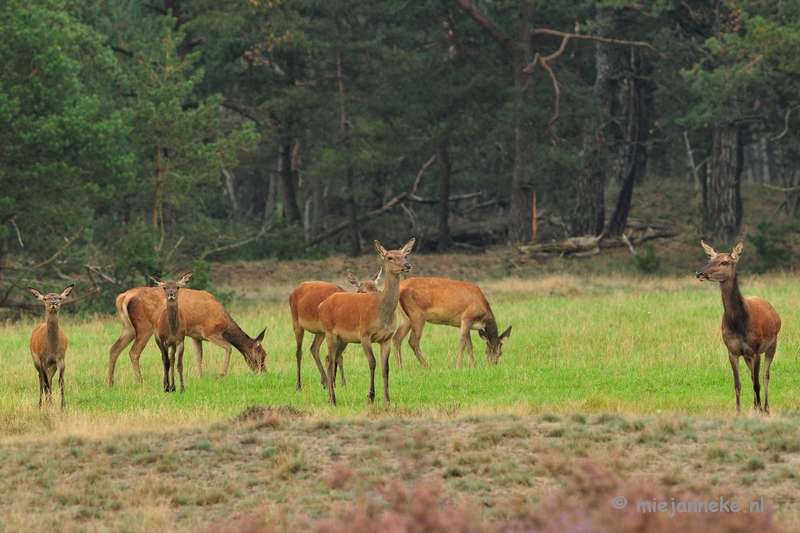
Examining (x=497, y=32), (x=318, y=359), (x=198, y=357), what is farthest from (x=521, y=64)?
(x=318, y=359)

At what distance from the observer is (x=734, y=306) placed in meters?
11.4

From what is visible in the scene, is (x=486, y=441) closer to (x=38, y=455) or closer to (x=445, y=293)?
(x=38, y=455)

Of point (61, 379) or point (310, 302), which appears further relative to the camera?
point (310, 302)

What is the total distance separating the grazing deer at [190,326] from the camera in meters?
15.5

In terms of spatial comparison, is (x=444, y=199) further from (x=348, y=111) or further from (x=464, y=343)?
(x=464, y=343)

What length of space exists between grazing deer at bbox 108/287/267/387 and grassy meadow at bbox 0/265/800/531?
1.02 ft

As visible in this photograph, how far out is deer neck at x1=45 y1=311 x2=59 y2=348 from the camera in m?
12.8

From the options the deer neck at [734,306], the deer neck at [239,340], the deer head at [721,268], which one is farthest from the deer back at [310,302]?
Result: the deer neck at [734,306]

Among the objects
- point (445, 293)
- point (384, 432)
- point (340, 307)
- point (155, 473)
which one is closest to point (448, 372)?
point (445, 293)

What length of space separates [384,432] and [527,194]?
27269 millimetres

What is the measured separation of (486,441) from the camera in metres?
10.1

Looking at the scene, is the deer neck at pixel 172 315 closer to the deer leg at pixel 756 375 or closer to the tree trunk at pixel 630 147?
the deer leg at pixel 756 375

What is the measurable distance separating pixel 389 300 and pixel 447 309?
14.2ft

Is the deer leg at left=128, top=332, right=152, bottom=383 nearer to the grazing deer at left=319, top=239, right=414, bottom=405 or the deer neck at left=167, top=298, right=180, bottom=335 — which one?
the deer neck at left=167, top=298, right=180, bottom=335
